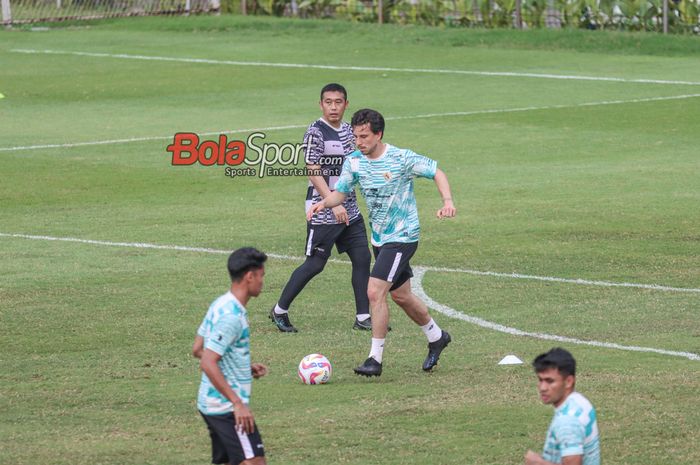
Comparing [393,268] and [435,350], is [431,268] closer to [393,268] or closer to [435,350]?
[435,350]

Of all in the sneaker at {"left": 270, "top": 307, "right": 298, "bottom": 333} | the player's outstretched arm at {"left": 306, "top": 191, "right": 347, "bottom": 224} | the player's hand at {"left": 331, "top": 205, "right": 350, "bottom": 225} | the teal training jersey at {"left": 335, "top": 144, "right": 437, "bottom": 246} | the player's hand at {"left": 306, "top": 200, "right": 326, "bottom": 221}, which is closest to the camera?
the teal training jersey at {"left": 335, "top": 144, "right": 437, "bottom": 246}

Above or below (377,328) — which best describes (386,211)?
above

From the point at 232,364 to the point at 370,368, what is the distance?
3.66 meters

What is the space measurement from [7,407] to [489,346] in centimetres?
431

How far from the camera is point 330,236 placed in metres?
13.9

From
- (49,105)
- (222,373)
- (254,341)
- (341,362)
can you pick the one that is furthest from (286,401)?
(49,105)

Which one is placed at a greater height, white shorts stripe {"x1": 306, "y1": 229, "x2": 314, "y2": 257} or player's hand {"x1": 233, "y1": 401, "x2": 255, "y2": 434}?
player's hand {"x1": 233, "y1": 401, "x2": 255, "y2": 434}

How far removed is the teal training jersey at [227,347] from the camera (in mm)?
8172

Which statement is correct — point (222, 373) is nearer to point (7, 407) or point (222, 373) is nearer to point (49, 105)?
point (7, 407)

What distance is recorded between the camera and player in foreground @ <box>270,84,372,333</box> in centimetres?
1369

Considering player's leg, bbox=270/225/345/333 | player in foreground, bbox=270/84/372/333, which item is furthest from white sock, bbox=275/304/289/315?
player's leg, bbox=270/225/345/333

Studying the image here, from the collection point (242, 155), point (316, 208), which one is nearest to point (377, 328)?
point (316, 208)

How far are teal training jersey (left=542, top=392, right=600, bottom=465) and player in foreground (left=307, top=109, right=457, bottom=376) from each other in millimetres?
4532

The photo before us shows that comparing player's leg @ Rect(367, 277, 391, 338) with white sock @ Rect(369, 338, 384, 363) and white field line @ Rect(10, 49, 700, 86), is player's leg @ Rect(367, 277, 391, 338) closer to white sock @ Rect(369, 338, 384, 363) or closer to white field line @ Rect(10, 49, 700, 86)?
white sock @ Rect(369, 338, 384, 363)
